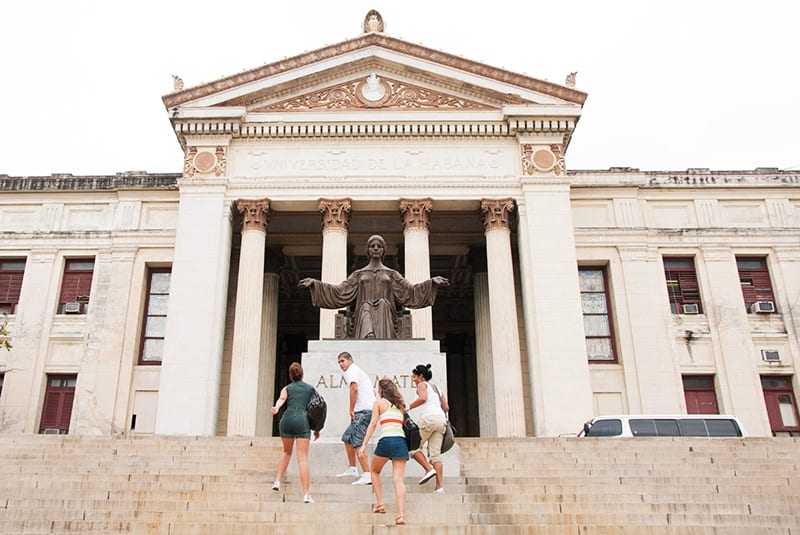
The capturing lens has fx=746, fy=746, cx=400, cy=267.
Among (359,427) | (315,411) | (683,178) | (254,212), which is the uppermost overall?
(683,178)

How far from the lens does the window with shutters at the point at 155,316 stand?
87.2 ft

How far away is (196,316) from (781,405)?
2016cm

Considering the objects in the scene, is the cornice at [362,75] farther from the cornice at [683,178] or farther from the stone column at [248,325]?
the cornice at [683,178]

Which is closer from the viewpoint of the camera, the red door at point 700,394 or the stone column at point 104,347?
the stone column at point 104,347

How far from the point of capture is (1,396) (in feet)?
85.1

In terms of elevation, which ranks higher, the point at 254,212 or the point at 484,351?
the point at 254,212

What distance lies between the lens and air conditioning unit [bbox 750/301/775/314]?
1062 inches

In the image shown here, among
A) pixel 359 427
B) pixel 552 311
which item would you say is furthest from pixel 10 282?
pixel 359 427

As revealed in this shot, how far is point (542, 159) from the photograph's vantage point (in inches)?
1009

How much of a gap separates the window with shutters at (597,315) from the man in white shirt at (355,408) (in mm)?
16327

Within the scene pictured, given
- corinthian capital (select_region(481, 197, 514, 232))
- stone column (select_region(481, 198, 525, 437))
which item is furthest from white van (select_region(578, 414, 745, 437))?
corinthian capital (select_region(481, 197, 514, 232))

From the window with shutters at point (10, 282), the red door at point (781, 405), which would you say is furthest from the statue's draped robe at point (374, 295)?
the window with shutters at point (10, 282)

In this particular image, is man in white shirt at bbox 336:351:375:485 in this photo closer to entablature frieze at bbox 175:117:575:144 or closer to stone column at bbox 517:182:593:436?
stone column at bbox 517:182:593:436

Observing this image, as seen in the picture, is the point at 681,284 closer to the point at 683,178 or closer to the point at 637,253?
the point at 637,253
